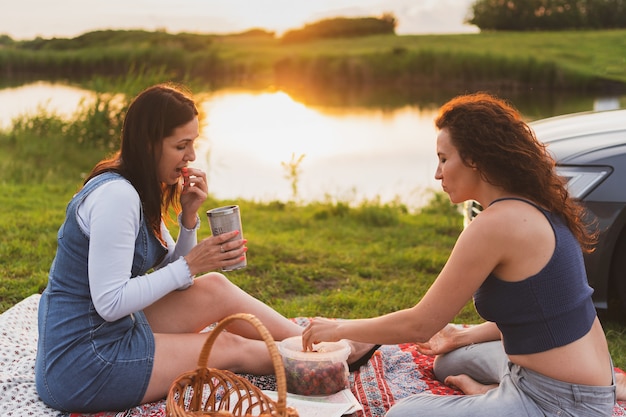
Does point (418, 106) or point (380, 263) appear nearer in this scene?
point (380, 263)

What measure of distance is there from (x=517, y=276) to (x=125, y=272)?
4.70 feet

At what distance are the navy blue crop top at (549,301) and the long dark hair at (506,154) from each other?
7cm

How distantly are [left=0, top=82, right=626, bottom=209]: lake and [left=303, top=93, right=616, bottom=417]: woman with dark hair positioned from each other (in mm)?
5579

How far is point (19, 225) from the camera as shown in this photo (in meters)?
6.65

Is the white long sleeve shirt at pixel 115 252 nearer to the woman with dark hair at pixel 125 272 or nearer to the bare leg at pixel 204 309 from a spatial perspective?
the woman with dark hair at pixel 125 272

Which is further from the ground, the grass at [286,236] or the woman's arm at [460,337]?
the woman's arm at [460,337]

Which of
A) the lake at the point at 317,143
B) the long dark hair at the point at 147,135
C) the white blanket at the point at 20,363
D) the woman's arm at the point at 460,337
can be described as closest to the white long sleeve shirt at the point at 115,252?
the long dark hair at the point at 147,135

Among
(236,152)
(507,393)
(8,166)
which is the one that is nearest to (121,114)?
(8,166)

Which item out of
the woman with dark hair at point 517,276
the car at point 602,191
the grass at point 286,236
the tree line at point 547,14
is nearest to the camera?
the woman with dark hair at point 517,276

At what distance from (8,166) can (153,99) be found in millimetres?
8129

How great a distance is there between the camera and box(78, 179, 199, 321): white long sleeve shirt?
273cm

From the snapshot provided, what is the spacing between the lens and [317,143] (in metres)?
14.6

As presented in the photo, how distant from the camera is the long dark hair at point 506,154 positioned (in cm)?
249

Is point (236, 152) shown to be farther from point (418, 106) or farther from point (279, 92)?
point (279, 92)
